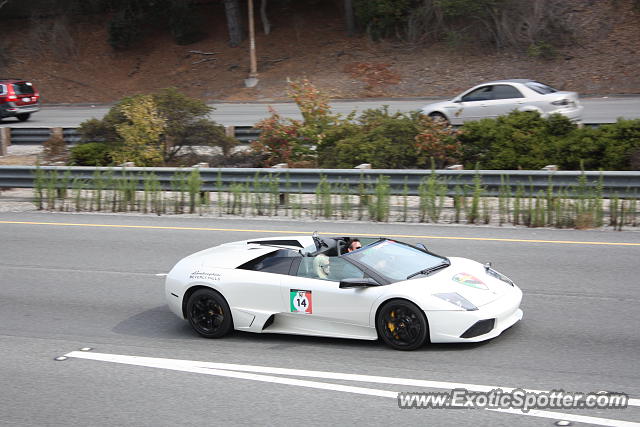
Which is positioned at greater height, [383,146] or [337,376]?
[383,146]

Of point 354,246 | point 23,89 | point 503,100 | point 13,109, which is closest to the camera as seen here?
point 354,246

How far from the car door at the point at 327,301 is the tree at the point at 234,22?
37836 mm

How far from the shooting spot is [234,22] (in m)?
44.6

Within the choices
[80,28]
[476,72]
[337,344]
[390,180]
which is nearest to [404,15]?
[476,72]

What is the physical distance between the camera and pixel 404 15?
41.1 m

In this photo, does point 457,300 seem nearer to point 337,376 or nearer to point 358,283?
point 358,283

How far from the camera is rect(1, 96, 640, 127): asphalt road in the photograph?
2614cm

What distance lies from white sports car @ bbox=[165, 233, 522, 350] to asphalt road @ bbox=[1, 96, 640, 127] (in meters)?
17.6

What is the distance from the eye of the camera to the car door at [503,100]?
2098 cm

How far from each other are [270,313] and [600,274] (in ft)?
15.9

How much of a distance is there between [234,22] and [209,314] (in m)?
38.0

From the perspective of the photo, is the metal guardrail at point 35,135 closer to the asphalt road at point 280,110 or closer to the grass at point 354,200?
the grass at point 354,200

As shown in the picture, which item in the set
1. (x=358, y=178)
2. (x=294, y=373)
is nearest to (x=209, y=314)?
(x=294, y=373)

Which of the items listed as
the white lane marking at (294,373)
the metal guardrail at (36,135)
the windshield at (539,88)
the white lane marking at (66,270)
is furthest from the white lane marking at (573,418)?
the metal guardrail at (36,135)
